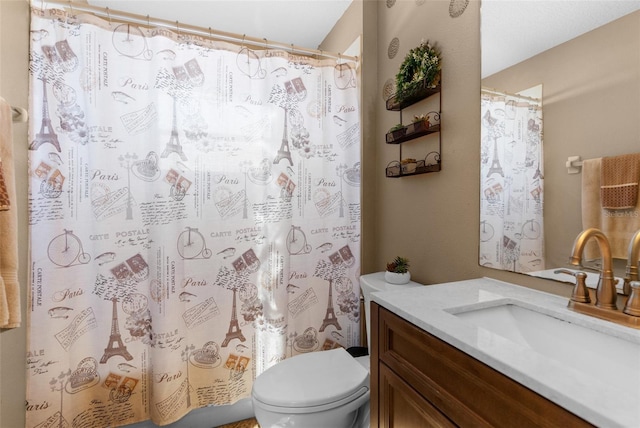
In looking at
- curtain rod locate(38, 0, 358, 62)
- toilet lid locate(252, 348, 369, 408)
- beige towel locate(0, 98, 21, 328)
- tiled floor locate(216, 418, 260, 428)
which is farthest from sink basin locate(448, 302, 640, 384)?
curtain rod locate(38, 0, 358, 62)

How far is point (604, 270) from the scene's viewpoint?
77 cm

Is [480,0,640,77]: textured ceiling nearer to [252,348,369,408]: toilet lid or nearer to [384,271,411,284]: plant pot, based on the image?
[384,271,411,284]: plant pot

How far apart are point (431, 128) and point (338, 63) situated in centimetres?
82

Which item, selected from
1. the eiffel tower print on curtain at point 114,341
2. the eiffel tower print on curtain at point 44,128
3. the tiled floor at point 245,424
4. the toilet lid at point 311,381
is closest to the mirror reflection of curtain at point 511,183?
the toilet lid at point 311,381

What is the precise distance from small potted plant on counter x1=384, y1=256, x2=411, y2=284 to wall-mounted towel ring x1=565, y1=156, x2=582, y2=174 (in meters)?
0.76

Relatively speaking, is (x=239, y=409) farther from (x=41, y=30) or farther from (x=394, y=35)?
(x=394, y=35)

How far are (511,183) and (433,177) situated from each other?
379mm

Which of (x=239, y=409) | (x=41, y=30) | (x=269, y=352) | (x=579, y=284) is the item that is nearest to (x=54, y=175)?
(x=41, y=30)

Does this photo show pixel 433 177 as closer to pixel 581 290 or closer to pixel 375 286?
pixel 375 286

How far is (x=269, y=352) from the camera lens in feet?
5.65

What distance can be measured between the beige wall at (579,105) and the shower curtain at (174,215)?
1052mm

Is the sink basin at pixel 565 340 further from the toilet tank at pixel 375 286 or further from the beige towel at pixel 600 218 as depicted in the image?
the toilet tank at pixel 375 286

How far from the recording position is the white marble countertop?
432 mm

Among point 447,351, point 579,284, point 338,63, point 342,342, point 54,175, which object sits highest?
point 338,63
